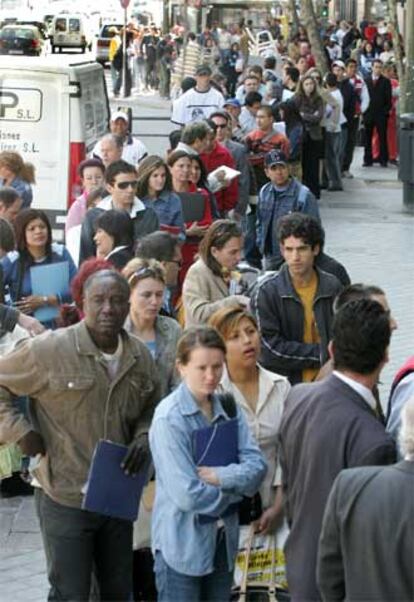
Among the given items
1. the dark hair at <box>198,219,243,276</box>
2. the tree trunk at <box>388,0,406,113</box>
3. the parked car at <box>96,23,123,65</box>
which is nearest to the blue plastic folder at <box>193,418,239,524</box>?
the dark hair at <box>198,219,243,276</box>

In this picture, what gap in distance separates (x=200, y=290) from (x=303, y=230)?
70 centimetres

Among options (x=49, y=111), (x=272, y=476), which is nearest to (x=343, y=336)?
(x=272, y=476)

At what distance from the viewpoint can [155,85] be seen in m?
52.0

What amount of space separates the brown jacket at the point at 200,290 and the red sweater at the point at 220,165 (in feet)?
18.0

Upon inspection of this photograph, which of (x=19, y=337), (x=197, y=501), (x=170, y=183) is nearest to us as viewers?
(x=197, y=501)

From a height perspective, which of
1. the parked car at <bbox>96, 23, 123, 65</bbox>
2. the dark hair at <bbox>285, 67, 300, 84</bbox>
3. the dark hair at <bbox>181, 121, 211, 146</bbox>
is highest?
the parked car at <bbox>96, 23, 123, 65</bbox>

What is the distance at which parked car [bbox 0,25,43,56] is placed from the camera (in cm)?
6341

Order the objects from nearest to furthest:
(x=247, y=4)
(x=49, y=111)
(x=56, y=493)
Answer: (x=56, y=493) < (x=49, y=111) < (x=247, y=4)

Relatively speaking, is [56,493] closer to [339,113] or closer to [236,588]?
[236,588]

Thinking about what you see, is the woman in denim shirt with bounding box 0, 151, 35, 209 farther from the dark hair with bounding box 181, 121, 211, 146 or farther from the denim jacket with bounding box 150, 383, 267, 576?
the denim jacket with bounding box 150, 383, 267, 576

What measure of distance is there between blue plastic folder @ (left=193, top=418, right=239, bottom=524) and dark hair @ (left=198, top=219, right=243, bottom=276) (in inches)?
119

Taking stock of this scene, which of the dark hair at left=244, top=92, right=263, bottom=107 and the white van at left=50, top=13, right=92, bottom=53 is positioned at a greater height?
the white van at left=50, top=13, right=92, bottom=53

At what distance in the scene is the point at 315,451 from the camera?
5.81 meters

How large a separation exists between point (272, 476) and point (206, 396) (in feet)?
2.34
